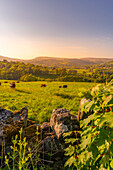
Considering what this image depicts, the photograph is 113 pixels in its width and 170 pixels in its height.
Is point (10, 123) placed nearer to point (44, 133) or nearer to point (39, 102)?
point (44, 133)

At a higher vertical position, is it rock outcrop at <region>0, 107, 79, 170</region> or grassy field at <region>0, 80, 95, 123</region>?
rock outcrop at <region>0, 107, 79, 170</region>

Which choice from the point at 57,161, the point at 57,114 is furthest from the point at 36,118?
the point at 57,161

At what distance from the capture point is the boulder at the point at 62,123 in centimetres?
535

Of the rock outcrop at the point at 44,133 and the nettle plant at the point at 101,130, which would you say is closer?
the nettle plant at the point at 101,130

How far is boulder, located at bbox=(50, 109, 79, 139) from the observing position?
535cm

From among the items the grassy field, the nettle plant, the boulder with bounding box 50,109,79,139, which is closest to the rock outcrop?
the boulder with bounding box 50,109,79,139

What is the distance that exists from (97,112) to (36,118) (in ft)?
24.7

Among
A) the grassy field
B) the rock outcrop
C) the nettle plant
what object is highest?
the nettle plant

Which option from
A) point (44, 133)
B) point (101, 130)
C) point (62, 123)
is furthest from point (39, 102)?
point (101, 130)

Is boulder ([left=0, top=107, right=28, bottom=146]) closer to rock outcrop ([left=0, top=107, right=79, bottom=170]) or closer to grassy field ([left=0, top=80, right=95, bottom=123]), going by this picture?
rock outcrop ([left=0, top=107, right=79, bottom=170])

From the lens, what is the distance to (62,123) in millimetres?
5613

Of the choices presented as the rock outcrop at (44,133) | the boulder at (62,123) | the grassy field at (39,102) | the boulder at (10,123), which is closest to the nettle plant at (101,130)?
the rock outcrop at (44,133)

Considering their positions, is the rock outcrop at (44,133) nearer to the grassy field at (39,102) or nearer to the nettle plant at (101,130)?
the grassy field at (39,102)

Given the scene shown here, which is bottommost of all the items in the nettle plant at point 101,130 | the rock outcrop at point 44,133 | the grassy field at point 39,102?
the grassy field at point 39,102
